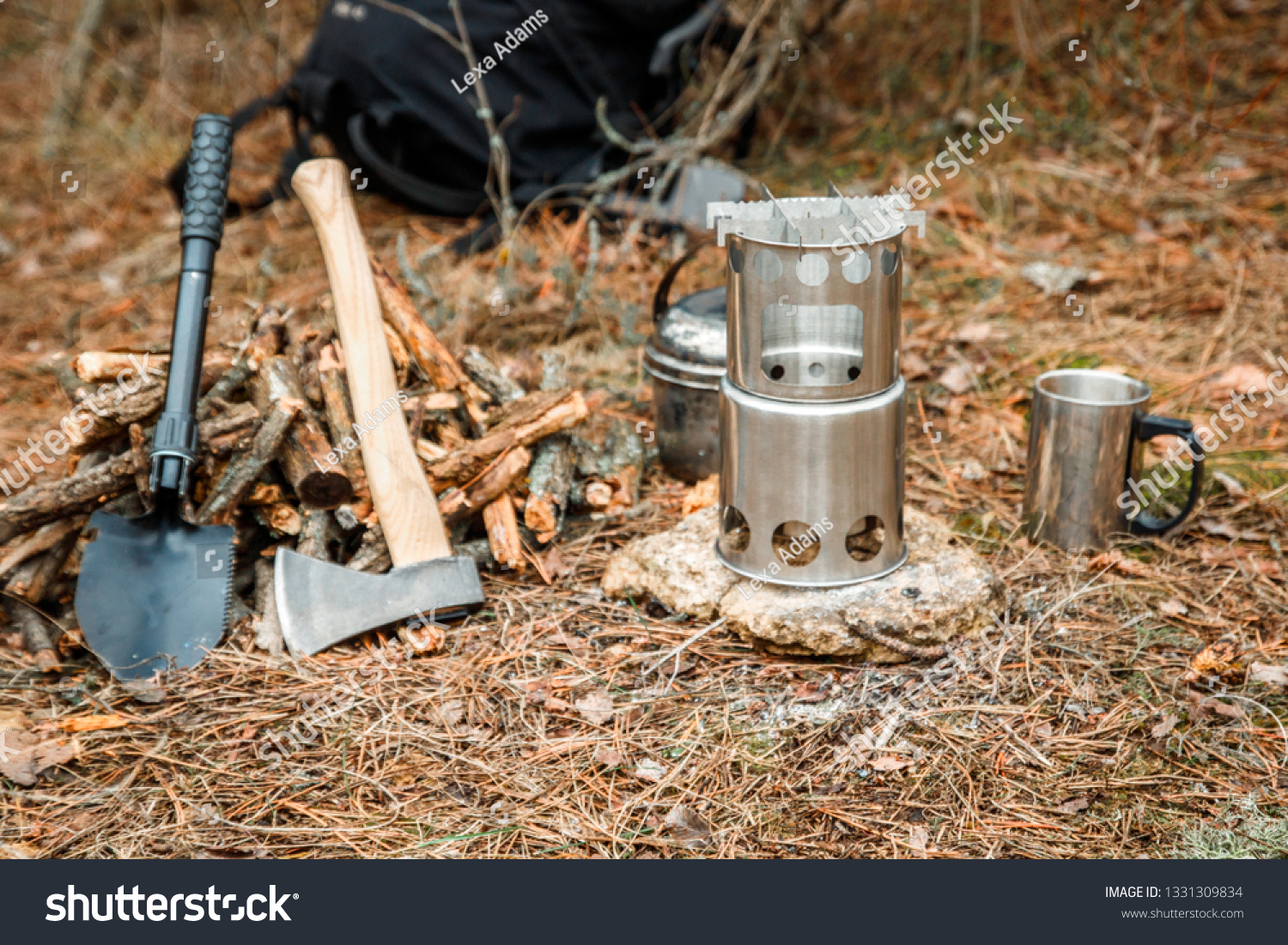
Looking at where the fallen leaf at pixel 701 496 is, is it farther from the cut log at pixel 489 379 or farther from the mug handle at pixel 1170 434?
the mug handle at pixel 1170 434

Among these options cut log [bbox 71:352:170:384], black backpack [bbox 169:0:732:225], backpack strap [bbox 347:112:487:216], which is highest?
black backpack [bbox 169:0:732:225]

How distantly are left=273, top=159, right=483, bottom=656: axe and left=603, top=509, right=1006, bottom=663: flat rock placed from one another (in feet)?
1.54

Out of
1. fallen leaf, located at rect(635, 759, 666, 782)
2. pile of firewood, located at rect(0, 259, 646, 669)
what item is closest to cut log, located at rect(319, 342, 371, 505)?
pile of firewood, located at rect(0, 259, 646, 669)

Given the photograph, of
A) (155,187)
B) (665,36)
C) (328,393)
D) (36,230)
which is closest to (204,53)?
(155,187)

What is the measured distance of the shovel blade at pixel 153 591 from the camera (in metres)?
2.45

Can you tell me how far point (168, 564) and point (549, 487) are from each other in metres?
0.97

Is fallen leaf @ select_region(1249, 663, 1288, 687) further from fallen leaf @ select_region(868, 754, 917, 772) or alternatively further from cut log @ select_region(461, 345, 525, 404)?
cut log @ select_region(461, 345, 525, 404)

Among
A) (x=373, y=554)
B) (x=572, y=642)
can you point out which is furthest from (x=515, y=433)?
(x=572, y=642)

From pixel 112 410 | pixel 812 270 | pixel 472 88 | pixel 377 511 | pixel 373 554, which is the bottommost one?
pixel 373 554

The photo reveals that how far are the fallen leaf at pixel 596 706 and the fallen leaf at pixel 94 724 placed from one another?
100 centimetres

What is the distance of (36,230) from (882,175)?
434cm

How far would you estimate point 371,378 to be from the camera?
2746mm

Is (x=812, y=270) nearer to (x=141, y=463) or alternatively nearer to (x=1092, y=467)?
(x=1092, y=467)

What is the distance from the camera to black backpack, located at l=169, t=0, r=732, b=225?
4465 mm
